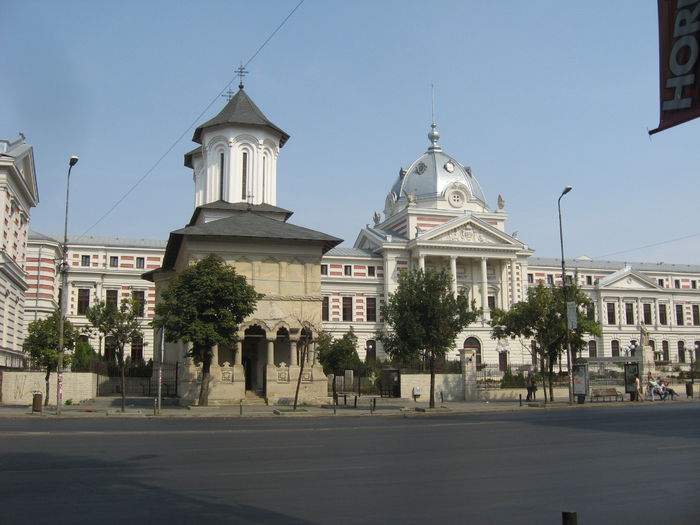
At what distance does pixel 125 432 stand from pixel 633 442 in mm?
13834

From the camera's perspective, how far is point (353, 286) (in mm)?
76062

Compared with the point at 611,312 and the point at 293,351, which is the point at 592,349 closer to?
the point at 611,312

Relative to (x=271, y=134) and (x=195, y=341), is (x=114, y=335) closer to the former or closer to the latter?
(x=195, y=341)

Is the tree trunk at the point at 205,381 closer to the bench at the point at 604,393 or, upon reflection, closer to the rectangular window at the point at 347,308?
the bench at the point at 604,393

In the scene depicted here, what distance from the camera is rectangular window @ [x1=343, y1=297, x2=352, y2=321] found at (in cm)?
7575

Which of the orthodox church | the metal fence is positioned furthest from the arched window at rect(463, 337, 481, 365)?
the orthodox church

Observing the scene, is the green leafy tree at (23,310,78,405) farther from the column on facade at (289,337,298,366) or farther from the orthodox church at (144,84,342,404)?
the column on facade at (289,337,298,366)

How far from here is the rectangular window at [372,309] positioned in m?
76.2

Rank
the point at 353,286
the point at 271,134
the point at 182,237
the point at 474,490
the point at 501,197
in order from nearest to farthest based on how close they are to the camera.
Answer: the point at 474,490
the point at 182,237
the point at 271,134
the point at 353,286
the point at 501,197

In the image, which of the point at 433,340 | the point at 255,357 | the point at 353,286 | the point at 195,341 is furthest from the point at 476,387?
the point at 353,286

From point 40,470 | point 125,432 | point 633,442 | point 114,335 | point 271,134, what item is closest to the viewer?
point 40,470

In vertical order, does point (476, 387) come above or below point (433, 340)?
below

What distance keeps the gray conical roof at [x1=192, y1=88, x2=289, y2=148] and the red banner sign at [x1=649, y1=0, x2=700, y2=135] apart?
4376cm

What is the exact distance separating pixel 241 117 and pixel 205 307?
67.0 ft
